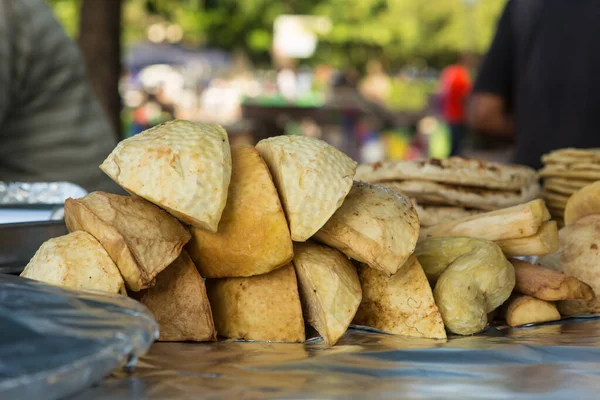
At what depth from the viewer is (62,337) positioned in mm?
824

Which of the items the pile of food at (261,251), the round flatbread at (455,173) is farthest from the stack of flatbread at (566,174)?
the pile of food at (261,251)

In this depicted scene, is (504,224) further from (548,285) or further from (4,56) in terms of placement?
(4,56)

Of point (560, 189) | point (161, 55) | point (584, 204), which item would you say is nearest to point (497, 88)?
point (560, 189)

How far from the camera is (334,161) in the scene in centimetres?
116

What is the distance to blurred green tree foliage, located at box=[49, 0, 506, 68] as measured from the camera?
69.0ft

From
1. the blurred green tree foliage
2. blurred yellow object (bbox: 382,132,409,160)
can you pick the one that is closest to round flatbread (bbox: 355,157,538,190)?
the blurred green tree foliage

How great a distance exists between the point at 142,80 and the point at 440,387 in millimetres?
20492

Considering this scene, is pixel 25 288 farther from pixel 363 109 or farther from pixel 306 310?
pixel 363 109

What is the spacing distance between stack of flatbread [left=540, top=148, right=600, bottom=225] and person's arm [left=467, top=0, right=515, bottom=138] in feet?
6.62

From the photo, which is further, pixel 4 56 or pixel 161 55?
pixel 161 55

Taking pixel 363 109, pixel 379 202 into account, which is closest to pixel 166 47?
pixel 363 109

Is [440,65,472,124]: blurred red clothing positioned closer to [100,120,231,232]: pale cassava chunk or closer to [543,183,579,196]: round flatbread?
[543,183,579,196]: round flatbread

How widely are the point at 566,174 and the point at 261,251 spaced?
104cm

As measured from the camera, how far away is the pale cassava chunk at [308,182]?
1.11 m
